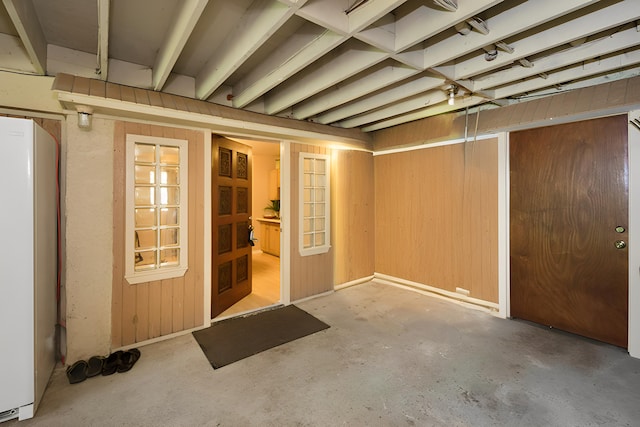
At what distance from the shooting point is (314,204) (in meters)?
4.00

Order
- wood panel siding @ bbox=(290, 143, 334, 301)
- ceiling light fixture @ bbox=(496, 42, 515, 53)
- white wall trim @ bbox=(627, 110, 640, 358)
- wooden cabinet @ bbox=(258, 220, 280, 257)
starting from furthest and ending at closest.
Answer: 1. wooden cabinet @ bbox=(258, 220, 280, 257)
2. wood panel siding @ bbox=(290, 143, 334, 301)
3. white wall trim @ bbox=(627, 110, 640, 358)
4. ceiling light fixture @ bbox=(496, 42, 515, 53)

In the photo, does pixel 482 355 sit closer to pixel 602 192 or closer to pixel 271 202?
pixel 602 192

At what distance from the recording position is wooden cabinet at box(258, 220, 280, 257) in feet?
21.5

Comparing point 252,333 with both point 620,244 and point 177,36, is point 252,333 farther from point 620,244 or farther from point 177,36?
point 620,244

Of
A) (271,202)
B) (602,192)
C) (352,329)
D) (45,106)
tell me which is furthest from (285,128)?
(271,202)

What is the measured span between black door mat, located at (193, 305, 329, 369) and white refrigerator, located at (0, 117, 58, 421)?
1147 millimetres

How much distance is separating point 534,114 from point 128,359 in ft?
14.6

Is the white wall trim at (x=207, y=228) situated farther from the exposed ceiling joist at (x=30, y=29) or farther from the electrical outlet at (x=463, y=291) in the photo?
the electrical outlet at (x=463, y=291)

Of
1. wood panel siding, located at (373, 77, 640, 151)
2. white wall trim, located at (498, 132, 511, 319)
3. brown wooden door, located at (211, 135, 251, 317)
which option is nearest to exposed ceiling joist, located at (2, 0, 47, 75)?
brown wooden door, located at (211, 135, 251, 317)

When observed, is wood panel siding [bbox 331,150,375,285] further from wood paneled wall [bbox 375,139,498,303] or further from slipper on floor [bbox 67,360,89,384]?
slipper on floor [bbox 67,360,89,384]

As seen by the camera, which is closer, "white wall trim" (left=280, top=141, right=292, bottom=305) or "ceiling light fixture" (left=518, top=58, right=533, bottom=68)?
"ceiling light fixture" (left=518, top=58, right=533, bottom=68)

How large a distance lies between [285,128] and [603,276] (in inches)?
139

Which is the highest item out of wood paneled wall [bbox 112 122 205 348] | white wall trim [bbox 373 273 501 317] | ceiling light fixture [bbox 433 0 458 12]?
ceiling light fixture [bbox 433 0 458 12]

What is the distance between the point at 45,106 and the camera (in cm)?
233
